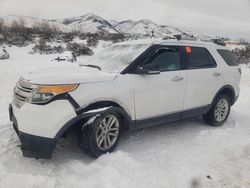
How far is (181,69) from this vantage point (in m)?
5.23

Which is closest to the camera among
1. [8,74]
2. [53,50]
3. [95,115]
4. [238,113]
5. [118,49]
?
[95,115]

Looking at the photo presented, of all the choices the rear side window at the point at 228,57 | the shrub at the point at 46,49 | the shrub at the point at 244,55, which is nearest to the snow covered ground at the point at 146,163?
the rear side window at the point at 228,57

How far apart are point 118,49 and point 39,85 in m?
1.98

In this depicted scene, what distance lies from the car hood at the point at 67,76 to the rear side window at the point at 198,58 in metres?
1.70

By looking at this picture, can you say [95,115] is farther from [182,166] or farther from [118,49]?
[118,49]

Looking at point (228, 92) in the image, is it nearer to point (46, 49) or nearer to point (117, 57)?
point (117, 57)

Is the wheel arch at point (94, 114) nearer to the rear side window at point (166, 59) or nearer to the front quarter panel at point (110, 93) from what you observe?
the front quarter panel at point (110, 93)

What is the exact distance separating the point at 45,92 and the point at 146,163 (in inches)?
67.1

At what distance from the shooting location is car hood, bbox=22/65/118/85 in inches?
152

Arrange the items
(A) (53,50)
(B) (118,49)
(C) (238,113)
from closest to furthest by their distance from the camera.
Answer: (B) (118,49) → (C) (238,113) → (A) (53,50)

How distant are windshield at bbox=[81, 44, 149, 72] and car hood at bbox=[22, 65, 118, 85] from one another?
0.26 meters

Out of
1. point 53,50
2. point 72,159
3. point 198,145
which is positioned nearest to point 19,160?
point 72,159

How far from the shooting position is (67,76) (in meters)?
3.99

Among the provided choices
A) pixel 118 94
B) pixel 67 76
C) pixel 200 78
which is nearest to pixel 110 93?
pixel 118 94
